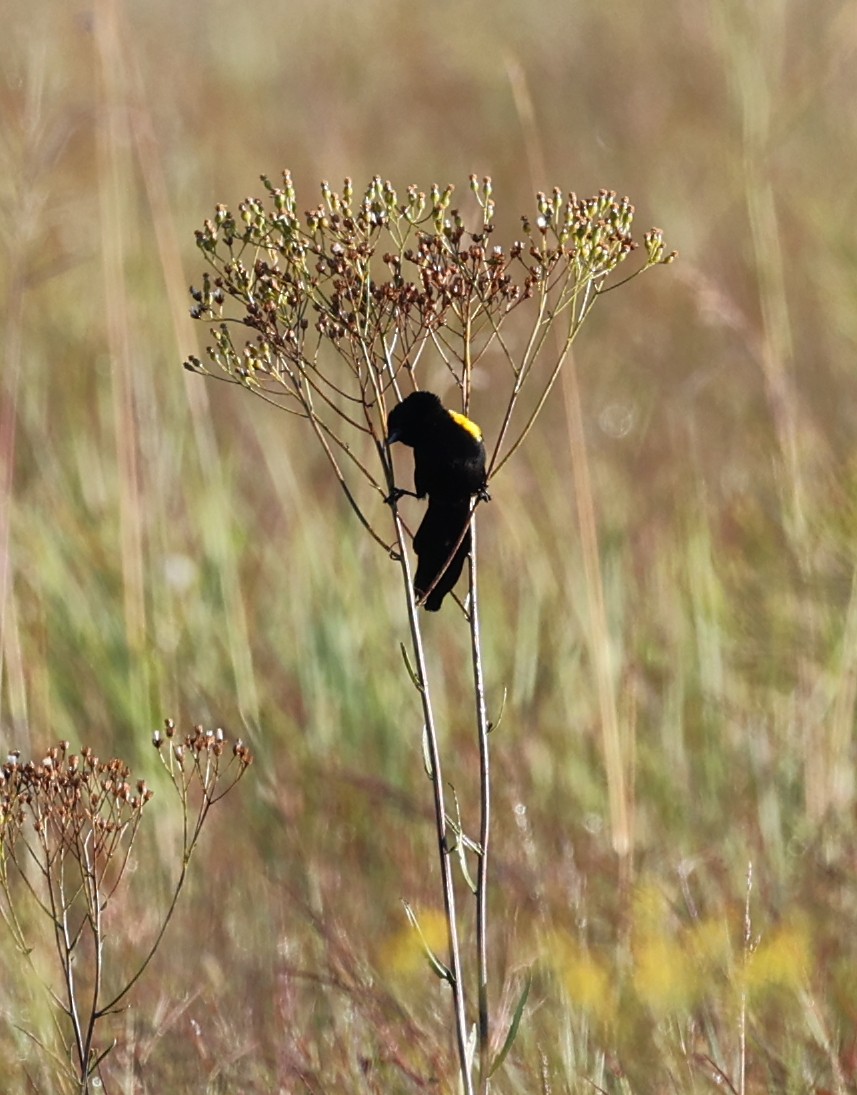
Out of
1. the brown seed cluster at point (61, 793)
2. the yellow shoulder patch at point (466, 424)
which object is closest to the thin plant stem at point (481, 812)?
the yellow shoulder patch at point (466, 424)

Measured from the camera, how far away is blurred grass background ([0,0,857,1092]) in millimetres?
2299

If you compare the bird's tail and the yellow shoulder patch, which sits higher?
the yellow shoulder patch

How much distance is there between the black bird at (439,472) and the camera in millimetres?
1760

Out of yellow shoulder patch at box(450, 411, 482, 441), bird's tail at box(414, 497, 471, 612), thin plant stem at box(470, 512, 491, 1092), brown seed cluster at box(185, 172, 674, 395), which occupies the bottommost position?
thin plant stem at box(470, 512, 491, 1092)

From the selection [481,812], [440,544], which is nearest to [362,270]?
[440,544]

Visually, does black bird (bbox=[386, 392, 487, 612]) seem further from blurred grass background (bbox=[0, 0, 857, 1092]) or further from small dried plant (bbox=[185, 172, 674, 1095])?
blurred grass background (bbox=[0, 0, 857, 1092])

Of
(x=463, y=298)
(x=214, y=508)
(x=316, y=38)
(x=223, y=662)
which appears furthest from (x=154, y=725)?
(x=316, y=38)

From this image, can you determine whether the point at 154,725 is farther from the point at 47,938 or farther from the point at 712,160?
the point at 712,160

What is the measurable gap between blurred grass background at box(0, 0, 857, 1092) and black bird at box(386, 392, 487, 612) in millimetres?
719

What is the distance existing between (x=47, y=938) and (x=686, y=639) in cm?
170

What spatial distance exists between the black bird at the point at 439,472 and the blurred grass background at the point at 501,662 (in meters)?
0.72

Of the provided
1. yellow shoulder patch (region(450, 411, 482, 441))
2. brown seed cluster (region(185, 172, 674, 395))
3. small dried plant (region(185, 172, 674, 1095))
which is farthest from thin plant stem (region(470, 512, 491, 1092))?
brown seed cluster (region(185, 172, 674, 395))

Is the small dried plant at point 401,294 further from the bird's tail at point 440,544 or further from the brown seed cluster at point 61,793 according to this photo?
the brown seed cluster at point 61,793

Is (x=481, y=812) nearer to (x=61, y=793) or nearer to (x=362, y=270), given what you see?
(x=61, y=793)
